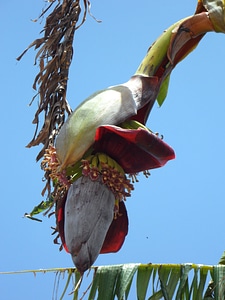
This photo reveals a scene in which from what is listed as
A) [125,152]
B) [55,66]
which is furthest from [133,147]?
[55,66]

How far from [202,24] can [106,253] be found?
498mm

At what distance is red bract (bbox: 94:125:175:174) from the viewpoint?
3.52ft

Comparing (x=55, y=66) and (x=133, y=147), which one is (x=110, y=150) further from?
(x=55, y=66)

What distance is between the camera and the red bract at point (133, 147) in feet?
3.52

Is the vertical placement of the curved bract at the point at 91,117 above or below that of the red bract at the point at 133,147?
above

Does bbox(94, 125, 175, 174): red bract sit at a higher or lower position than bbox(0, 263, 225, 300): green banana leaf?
higher

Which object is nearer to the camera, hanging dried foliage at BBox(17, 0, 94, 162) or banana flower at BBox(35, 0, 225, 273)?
banana flower at BBox(35, 0, 225, 273)

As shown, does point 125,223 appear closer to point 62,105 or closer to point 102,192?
point 102,192

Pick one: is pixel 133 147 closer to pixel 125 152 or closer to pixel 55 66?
pixel 125 152

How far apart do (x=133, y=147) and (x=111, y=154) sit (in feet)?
0.21

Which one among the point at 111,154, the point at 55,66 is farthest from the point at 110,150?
the point at 55,66

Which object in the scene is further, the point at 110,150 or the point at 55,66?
the point at 55,66

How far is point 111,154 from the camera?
3.81 feet

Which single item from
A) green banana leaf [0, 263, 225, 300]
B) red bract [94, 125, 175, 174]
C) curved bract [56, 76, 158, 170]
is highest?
curved bract [56, 76, 158, 170]
